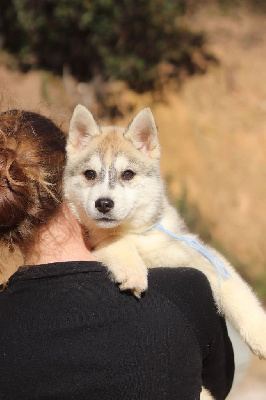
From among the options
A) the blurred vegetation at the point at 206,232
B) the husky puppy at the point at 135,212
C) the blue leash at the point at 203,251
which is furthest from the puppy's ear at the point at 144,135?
the blurred vegetation at the point at 206,232

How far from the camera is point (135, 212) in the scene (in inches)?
124

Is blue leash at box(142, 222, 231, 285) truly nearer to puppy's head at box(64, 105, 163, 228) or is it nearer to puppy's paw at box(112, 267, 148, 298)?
puppy's head at box(64, 105, 163, 228)

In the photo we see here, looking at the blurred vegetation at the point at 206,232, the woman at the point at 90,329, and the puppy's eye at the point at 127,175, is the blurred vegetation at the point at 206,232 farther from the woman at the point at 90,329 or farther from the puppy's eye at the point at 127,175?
the woman at the point at 90,329

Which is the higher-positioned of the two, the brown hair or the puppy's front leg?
the brown hair

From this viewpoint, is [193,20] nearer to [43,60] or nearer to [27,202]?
[43,60]

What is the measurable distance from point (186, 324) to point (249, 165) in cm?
902

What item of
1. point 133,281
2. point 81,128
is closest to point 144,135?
point 81,128

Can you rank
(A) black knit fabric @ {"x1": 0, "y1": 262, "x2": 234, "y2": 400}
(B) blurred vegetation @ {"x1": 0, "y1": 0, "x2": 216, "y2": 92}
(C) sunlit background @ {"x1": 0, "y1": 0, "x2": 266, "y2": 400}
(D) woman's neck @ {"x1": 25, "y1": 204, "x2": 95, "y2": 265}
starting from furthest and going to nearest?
(B) blurred vegetation @ {"x1": 0, "y1": 0, "x2": 216, "y2": 92} → (C) sunlit background @ {"x1": 0, "y1": 0, "x2": 266, "y2": 400} → (D) woman's neck @ {"x1": 25, "y1": 204, "x2": 95, "y2": 265} → (A) black knit fabric @ {"x1": 0, "y1": 262, "x2": 234, "y2": 400}

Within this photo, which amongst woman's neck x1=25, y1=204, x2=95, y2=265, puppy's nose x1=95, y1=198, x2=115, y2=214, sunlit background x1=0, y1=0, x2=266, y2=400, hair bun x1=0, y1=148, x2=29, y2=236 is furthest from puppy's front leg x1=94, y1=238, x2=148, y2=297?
sunlit background x1=0, y1=0, x2=266, y2=400

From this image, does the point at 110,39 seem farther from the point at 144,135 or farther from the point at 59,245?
the point at 59,245

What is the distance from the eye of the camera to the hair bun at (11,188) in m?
2.24

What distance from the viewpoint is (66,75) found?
12.0 meters

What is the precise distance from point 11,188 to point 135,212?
3.54ft

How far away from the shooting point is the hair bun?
2.24 metres
